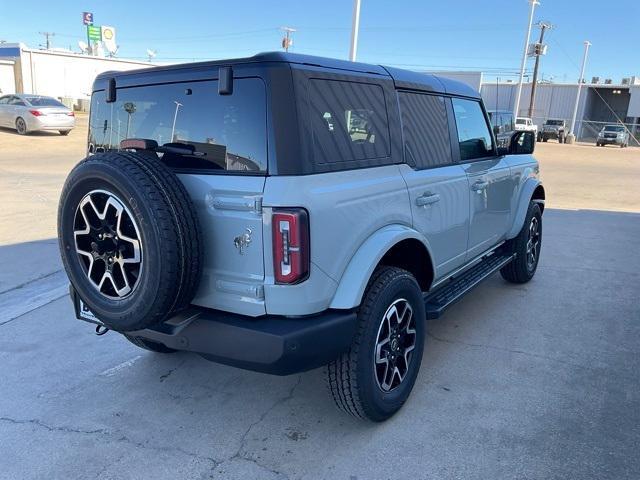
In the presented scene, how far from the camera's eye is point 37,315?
4.59 meters

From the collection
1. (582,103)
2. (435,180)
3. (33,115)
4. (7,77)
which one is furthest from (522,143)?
(582,103)

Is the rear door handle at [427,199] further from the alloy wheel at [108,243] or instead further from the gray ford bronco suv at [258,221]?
the alloy wheel at [108,243]

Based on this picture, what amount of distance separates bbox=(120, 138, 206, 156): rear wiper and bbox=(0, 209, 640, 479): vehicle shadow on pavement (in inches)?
61.0

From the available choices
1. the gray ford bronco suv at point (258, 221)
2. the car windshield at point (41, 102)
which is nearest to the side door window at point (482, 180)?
the gray ford bronco suv at point (258, 221)

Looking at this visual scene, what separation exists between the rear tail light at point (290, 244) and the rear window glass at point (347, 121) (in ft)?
1.17

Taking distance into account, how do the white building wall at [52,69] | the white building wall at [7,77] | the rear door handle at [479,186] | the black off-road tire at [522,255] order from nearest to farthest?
the rear door handle at [479,186], the black off-road tire at [522,255], the white building wall at [7,77], the white building wall at [52,69]

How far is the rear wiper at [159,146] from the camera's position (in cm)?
270

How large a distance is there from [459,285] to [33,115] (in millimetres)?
21149

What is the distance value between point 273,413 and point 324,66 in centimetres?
201

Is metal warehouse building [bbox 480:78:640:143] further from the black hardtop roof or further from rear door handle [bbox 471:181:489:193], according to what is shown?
the black hardtop roof

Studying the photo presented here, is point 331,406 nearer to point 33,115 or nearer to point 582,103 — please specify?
point 33,115

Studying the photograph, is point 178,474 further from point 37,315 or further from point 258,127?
point 37,315

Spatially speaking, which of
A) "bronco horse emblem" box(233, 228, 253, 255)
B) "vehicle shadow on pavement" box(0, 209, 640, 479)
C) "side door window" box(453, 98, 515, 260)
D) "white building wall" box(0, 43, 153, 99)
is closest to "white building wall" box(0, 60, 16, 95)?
"white building wall" box(0, 43, 153, 99)

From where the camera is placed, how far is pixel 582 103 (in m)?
52.8
